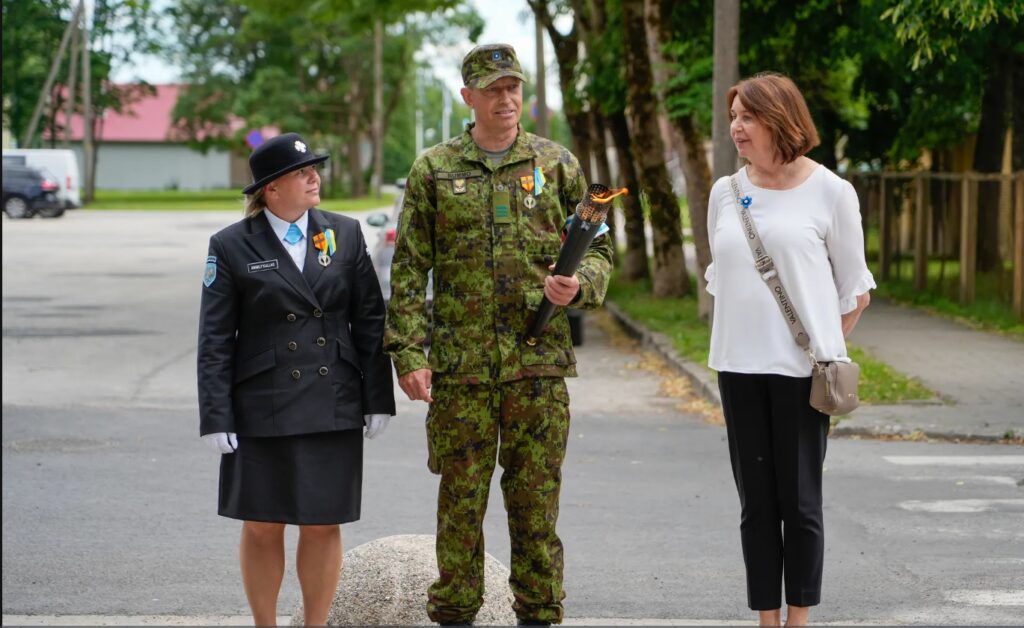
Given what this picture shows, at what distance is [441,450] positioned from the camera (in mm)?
4906

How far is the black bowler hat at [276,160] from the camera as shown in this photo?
485 centimetres

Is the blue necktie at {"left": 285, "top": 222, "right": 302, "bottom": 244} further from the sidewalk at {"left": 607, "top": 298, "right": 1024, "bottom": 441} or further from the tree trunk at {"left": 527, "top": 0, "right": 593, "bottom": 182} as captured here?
the tree trunk at {"left": 527, "top": 0, "right": 593, "bottom": 182}

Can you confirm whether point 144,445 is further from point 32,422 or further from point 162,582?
point 162,582

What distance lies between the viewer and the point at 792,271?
15.5 feet

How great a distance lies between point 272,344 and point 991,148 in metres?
21.1

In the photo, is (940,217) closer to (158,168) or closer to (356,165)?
(356,165)

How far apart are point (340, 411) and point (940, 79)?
828 inches

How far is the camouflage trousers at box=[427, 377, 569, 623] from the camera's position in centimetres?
486

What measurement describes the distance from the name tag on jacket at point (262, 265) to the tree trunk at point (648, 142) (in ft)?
45.9

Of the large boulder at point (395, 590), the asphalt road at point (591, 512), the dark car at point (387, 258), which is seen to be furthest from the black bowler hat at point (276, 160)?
the dark car at point (387, 258)

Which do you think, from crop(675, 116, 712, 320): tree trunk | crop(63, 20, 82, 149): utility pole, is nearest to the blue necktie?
crop(675, 116, 712, 320): tree trunk

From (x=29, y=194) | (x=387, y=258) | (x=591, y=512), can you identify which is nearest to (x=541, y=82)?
(x=387, y=258)

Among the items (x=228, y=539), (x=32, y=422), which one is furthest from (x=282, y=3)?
(x=228, y=539)

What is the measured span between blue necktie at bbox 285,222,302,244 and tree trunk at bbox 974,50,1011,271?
15338mm
